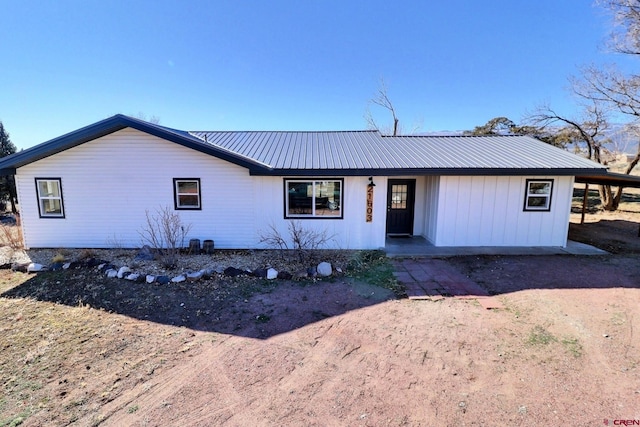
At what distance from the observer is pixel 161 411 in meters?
3.20

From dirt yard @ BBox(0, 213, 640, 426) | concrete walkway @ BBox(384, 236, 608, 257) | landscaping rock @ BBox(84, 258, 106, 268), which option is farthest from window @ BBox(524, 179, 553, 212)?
landscaping rock @ BBox(84, 258, 106, 268)

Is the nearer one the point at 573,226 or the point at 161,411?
the point at 161,411

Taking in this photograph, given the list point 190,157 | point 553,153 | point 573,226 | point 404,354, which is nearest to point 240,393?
point 404,354

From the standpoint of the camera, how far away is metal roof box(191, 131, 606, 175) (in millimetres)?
8906

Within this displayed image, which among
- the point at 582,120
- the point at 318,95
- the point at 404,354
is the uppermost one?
the point at 318,95

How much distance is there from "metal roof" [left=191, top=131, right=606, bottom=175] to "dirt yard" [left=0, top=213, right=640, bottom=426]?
11.4 ft

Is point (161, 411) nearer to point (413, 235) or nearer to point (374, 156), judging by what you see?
point (374, 156)

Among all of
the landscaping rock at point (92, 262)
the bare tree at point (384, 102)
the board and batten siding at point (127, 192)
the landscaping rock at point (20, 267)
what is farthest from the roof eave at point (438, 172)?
the bare tree at point (384, 102)

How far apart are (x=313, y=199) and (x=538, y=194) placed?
7179 mm

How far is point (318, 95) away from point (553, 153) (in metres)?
17.7

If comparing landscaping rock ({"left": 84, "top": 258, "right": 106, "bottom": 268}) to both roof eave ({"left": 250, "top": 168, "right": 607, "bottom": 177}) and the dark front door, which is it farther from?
the dark front door

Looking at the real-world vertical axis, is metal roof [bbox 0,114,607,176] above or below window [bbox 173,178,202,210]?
above

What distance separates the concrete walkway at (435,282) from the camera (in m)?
6.29

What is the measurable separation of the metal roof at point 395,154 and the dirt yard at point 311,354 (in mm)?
3487
